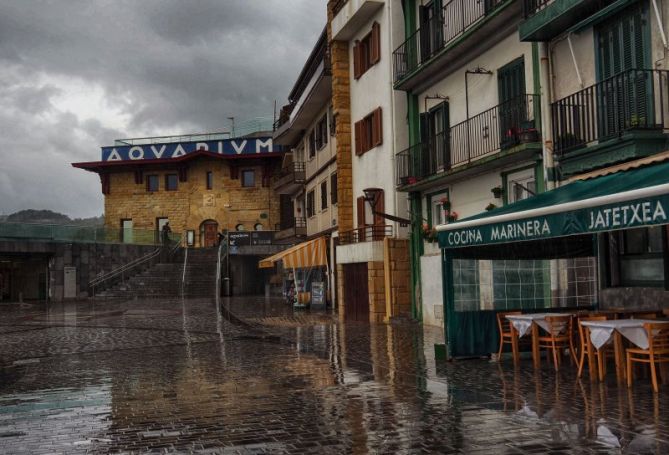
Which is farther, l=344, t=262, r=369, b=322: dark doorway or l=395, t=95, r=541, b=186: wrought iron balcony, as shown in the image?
l=344, t=262, r=369, b=322: dark doorway

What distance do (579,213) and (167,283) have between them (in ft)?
120

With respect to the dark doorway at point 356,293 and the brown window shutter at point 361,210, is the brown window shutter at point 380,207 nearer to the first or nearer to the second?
the brown window shutter at point 361,210

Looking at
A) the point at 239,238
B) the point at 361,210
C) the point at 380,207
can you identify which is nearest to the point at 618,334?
the point at 380,207

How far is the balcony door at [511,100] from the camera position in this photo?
16720mm

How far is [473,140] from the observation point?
19.1 m

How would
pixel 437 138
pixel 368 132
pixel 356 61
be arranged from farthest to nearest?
pixel 356 61
pixel 368 132
pixel 437 138

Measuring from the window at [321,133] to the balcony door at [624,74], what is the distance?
1951 centimetres

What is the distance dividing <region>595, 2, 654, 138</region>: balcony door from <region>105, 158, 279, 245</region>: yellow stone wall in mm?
45532

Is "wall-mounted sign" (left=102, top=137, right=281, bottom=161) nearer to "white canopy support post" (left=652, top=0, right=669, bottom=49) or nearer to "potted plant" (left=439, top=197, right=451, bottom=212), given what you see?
"potted plant" (left=439, top=197, right=451, bottom=212)

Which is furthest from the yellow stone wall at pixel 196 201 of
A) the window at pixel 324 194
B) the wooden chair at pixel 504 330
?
the wooden chair at pixel 504 330

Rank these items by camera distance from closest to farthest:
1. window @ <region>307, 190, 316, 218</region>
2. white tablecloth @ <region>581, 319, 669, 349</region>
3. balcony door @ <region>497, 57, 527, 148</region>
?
white tablecloth @ <region>581, 319, 669, 349</region> < balcony door @ <region>497, 57, 527, 148</region> < window @ <region>307, 190, 316, 218</region>

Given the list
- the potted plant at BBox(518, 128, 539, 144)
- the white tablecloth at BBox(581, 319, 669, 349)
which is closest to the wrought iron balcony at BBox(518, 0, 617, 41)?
the potted plant at BBox(518, 128, 539, 144)

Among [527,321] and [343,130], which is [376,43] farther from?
[527,321]

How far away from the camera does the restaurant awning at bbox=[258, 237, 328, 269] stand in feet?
92.1
